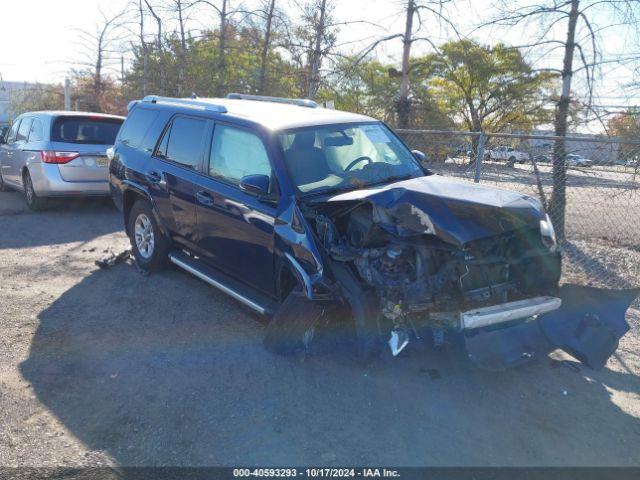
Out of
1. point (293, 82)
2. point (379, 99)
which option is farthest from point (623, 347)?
point (379, 99)

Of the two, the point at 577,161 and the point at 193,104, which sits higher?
the point at 193,104

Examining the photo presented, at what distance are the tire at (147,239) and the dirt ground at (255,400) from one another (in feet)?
2.78

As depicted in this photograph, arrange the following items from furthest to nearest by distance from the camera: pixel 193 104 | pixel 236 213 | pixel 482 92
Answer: pixel 482 92, pixel 193 104, pixel 236 213

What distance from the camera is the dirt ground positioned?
3.24 meters

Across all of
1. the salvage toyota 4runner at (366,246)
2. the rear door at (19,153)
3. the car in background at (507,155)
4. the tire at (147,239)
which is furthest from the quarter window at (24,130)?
the car in background at (507,155)

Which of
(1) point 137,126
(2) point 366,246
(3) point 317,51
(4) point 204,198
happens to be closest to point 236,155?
(4) point 204,198

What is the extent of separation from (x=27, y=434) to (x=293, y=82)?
12.2 metres

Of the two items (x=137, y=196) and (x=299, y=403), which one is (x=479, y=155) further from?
(x=299, y=403)

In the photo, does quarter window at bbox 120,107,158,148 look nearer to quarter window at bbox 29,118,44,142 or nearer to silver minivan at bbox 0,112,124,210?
silver minivan at bbox 0,112,124,210

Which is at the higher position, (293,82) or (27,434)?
(293,82)

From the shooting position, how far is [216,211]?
495 cm

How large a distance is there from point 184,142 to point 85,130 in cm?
497

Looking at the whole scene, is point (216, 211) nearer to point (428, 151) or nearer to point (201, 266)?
point (201, 266)

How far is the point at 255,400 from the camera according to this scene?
3.77 meters
